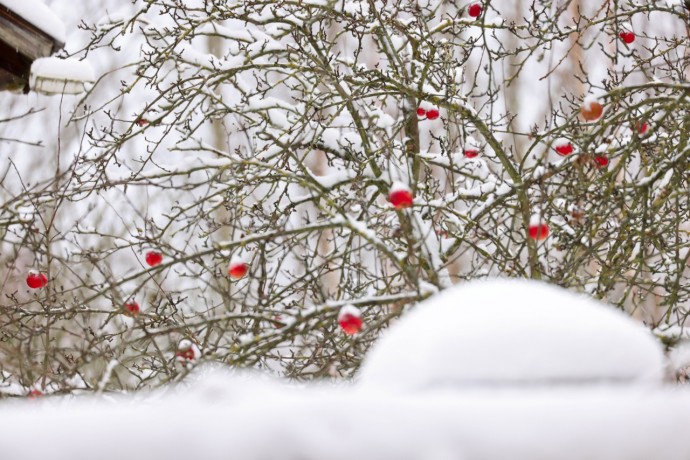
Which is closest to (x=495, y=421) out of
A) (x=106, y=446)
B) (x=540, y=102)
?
(x=106, y=446)

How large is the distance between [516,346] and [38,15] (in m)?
4.16

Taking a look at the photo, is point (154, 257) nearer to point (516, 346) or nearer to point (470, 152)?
point (470, 152)

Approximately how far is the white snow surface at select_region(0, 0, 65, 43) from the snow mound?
3906 mm

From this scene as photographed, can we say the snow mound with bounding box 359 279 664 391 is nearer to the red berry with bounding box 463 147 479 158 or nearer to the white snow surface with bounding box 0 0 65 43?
the red berry with bounding box 463 147 479 158

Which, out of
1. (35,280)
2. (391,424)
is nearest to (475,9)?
(35,280)

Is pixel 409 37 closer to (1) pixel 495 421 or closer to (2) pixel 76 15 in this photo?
(1) pixel 495 421

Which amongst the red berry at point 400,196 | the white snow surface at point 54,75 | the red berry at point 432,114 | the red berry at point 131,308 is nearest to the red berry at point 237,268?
the red berry at point 131,308

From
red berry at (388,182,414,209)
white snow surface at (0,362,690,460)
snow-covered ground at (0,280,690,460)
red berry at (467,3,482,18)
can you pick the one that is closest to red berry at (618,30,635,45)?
red berry at (467,3,482,18)

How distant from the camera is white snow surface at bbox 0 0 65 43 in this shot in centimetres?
446

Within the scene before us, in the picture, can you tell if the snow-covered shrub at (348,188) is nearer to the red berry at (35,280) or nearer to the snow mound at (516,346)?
the red berry at (35,280)

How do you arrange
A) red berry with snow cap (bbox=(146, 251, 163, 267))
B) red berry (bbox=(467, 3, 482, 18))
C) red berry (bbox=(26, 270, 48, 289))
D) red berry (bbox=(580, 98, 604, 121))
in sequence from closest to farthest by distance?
red berry (bbox=(580, 98, 604, 121))
red berry with snow cap (bbox=(146, 251, 163, 267))
red berry (bbox=(26, 270, 48, 289))
red berry (bbox=(467, 3, 482, 18))

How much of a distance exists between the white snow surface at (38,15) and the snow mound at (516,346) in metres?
3.91

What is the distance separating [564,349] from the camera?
47.5 inches

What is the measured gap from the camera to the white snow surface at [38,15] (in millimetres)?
4461
